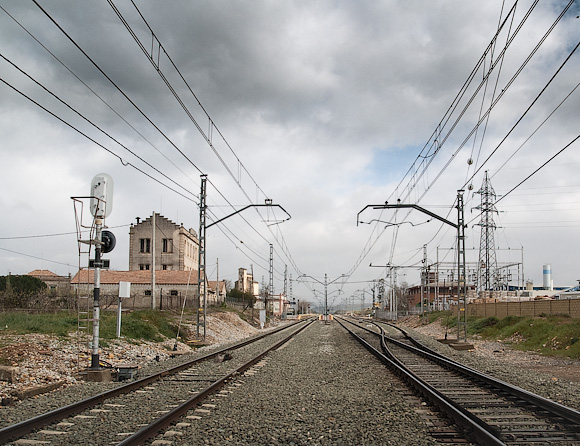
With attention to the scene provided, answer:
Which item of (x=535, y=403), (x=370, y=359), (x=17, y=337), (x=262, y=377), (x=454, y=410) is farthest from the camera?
(x=370, y=359)

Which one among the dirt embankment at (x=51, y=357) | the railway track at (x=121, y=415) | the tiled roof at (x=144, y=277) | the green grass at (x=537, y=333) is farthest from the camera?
the tiled roof at (x=144, y=277)

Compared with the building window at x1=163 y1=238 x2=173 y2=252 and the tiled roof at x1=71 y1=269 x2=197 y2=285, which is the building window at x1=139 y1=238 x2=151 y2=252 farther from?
the tiled roof at x1=71 y1=269 x2=197 y2=285

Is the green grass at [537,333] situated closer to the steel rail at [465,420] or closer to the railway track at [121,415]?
the steel rail at [465,420]

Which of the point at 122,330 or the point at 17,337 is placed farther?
the point at 122,330

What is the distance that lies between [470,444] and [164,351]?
16586mm

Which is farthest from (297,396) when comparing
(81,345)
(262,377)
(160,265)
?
(160,265)

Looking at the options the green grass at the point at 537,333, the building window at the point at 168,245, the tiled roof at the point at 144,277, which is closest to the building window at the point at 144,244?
the building window at the point at 168,245

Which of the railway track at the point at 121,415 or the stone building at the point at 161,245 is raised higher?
the stone building at the point at 161,245

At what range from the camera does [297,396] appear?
1130 cm

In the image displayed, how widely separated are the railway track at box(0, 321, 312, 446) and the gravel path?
505 mm

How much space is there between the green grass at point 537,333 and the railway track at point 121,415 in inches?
704

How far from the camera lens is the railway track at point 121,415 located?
7.53 meters

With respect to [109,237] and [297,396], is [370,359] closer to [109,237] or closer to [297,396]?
[297,396]

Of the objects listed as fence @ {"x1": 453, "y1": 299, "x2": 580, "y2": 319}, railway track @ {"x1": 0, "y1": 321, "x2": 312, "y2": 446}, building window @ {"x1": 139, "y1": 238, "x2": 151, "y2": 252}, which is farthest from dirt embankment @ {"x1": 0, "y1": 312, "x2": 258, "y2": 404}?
building window @ {"x1": 139, "y1": 238, "x2": 151, "y2": 252}
